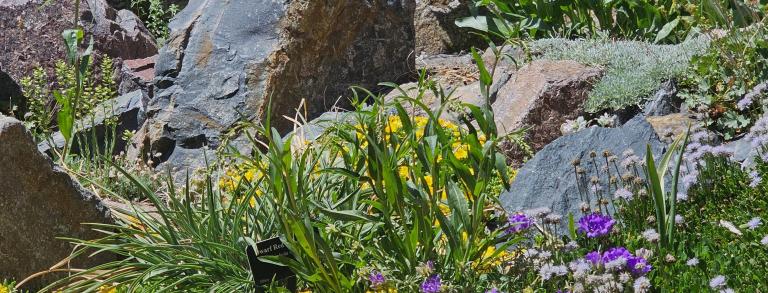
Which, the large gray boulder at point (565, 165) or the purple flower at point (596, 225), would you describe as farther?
the large gray boulder at point (565, 165)

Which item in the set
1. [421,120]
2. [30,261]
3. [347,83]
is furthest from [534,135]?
[30,261]

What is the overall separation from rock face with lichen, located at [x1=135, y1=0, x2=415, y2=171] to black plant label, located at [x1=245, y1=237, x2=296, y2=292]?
9.56 ft

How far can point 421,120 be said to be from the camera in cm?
568

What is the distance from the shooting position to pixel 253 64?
679 centimetres

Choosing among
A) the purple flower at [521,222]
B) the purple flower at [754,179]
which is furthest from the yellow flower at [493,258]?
the purple flower at [754,179]

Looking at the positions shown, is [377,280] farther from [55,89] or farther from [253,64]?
[55,89]

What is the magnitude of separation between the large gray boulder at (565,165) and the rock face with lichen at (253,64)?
7.65ft

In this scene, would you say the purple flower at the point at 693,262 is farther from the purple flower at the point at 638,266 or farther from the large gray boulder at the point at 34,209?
the large gray boulder at the point at 34,209

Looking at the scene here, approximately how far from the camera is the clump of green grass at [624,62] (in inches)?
232

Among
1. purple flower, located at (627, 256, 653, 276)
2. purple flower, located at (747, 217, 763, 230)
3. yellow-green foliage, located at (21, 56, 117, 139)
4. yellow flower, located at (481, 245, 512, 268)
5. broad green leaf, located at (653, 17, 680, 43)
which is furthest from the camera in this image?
broad green leaf, located at (653, 17, 680, 43)

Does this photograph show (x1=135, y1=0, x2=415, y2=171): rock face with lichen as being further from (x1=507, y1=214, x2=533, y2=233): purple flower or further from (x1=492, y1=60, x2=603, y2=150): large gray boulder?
Result: (x1=507, y1=214, x2=533, y2=233): purple flower

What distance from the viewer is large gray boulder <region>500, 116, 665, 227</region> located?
4.48 m

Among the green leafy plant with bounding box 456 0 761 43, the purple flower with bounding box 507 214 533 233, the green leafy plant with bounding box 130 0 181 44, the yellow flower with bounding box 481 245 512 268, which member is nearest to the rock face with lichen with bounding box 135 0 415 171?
the green leafy plant with bounding box 456 0 761 43

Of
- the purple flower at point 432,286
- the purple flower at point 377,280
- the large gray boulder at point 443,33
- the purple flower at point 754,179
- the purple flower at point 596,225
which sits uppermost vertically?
the purple flower at point 432,286
